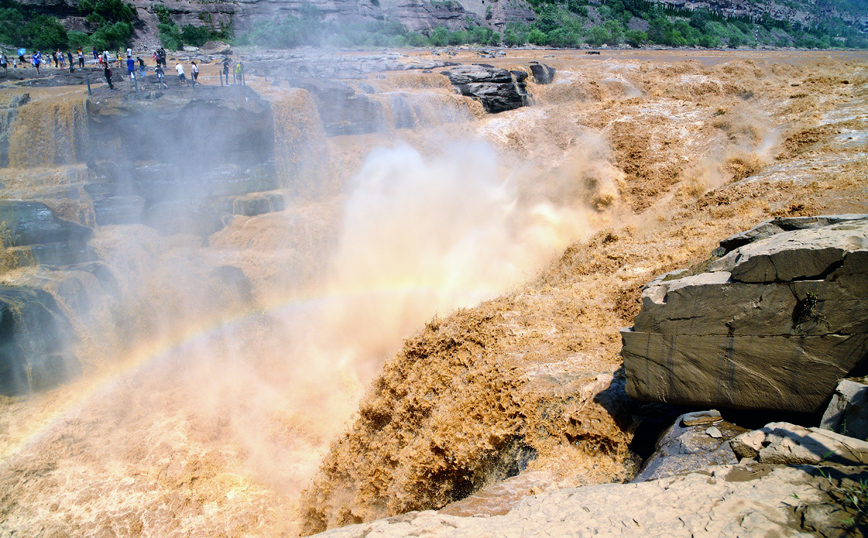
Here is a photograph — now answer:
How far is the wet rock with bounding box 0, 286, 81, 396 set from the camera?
9.40 meters

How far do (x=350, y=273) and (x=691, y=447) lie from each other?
1002 cm

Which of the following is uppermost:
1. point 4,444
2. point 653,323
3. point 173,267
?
point 653,323

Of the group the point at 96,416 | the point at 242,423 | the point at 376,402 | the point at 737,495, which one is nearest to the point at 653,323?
the point at 737,495

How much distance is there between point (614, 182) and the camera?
13734 millimetres

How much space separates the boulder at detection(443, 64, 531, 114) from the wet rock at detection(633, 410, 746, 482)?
51.1ft

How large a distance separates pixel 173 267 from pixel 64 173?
4550 millimetres

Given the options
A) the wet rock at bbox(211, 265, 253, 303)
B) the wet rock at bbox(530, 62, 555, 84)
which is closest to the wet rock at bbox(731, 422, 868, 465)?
the wet rock at bbox(211, 265, 253, 303)

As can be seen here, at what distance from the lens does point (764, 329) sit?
13.2 feet

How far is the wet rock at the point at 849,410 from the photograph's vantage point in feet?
11.0

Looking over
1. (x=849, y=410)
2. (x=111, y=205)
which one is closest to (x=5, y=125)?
(x=111, y=205)

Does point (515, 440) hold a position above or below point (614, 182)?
below

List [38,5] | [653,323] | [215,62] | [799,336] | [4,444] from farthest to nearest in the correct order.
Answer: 1. [38,5]
2. [215,62]
3. [4,444]
4. [653,323]
5. [799,336]

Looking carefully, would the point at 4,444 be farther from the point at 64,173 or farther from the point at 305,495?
the point at 64,173

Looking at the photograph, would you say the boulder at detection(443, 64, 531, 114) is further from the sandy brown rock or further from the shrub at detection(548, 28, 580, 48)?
the shrub at detection(548, 28, 580, 48)
